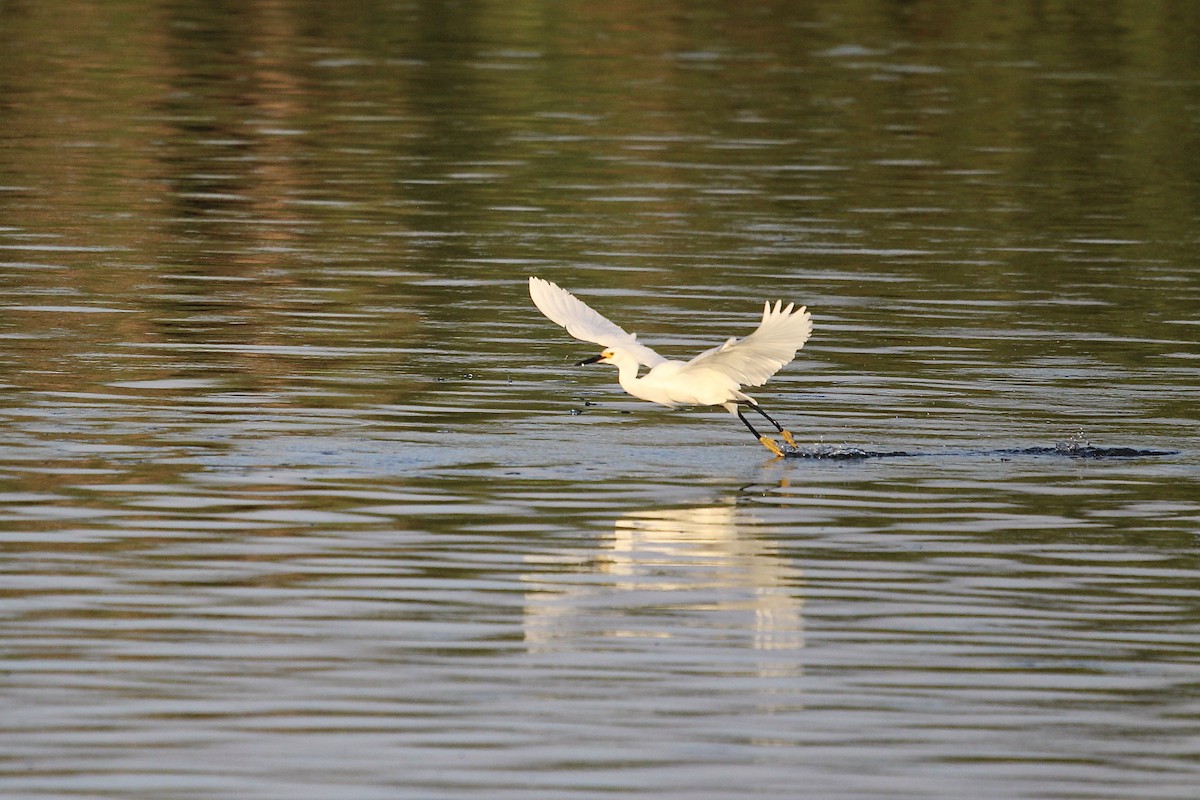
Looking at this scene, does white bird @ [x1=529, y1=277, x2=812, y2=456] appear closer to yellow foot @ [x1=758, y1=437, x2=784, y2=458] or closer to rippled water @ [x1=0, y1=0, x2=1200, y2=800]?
yellow foot @ [x1=758, y1=437, x2=784, y2=458]

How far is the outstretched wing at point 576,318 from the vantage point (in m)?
16.3

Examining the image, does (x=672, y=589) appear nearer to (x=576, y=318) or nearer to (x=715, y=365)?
(x=715, y=365)

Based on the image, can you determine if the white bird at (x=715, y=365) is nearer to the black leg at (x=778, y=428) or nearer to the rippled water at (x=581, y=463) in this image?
the black leg at (x=778, y=428)

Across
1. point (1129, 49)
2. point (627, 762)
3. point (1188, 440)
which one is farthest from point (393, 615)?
point (1129, 49)

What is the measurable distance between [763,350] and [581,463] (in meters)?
1.28

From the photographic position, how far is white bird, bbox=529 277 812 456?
1497 cm

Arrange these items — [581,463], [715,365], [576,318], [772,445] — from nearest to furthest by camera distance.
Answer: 1. [581,463]
2. [715,365]
3. [772,445]
4. [576,318]

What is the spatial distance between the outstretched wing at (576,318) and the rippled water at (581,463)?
23.5 inches

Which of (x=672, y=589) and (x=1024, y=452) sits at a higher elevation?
(x=1024, y=452)

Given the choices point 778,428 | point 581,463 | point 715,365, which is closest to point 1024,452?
point 778,428

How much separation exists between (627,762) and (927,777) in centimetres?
105

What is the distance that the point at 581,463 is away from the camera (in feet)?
49.3

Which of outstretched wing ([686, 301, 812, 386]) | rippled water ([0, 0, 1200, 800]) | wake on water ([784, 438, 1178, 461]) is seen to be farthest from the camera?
wake on water ([784, 438, 1178, 461])

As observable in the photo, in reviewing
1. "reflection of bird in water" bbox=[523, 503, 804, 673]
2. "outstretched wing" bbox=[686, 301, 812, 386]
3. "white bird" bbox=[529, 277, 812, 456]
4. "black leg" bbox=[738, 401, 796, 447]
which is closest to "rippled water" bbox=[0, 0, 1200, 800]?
"reflection of bird in water" bbox=[523, 503, 804, 673]
